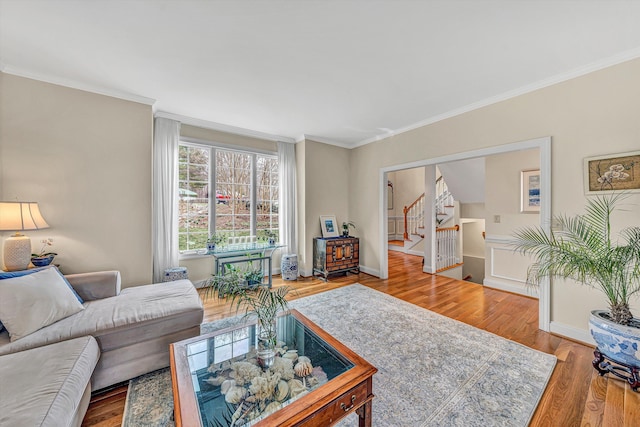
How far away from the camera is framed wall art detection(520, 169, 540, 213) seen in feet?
12.5

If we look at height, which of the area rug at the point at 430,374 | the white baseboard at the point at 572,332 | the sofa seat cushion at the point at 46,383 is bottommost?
the area rug at the point at 430,374

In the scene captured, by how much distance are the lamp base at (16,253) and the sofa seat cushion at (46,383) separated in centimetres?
120

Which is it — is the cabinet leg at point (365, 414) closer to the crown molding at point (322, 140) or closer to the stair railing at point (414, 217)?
the crown molding at point (322, 140)

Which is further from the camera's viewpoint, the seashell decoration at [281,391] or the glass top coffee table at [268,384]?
the seashell decoration at [281,391]

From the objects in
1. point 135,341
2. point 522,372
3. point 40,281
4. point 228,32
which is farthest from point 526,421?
point 40,281

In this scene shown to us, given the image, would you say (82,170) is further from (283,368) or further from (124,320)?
(283,368)

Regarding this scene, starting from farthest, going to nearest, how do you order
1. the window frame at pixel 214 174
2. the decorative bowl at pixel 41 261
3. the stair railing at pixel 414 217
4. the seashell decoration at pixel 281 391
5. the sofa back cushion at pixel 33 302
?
the stair railing at pixel 414 217
the window frame at pixel 214 174
the decorative bowl at pixel 41 261
the sofa back cushion at pixel 33 302
the seashell decoration at pixel 281 391

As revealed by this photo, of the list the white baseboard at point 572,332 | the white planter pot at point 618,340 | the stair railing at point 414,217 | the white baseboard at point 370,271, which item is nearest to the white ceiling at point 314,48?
the white planter pot at point 618,340

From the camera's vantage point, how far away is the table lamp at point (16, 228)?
2.11 meters

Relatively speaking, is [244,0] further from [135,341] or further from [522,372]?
[522,372]

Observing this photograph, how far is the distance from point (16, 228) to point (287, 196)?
3.34m

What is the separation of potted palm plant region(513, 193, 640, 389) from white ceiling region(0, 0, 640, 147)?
5.07 feet

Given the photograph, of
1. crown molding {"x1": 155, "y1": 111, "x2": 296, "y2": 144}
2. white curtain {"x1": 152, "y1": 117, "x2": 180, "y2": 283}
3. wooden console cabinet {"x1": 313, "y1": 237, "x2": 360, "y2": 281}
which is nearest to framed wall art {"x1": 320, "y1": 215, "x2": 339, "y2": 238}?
wooden console cabinet {"x1": 313, "y1": 237, "x2": 360, "y2": 281}

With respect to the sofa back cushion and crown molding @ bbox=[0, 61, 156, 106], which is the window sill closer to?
the sofa back cushion
